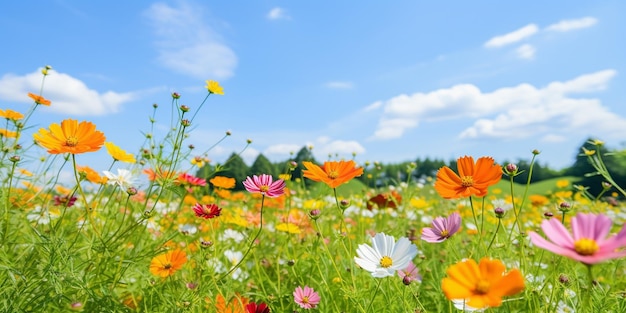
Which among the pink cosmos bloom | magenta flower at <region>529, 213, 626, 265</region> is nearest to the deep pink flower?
the pink cosmos bloom

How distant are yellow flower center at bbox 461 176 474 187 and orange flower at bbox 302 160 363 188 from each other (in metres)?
0.19

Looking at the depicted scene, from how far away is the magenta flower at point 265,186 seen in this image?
87cm

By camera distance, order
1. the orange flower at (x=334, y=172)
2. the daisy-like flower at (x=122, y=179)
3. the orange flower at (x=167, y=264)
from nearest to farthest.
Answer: the orange flower at (x=334, y=172), the orange flower at (x=167, y=264), the daisy-like flower at (x=122, y=179)

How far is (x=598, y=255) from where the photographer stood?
1.44 ft

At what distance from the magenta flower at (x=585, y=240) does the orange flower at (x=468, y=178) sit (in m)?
0.20

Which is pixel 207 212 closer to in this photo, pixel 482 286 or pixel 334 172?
pixel 334 172

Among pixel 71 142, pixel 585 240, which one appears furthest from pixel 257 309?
pixel 585 240

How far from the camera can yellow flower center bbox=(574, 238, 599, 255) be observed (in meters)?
0.45

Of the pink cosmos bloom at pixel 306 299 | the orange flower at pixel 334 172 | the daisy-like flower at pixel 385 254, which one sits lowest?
the pink cosmos bloom at pixel 306 299

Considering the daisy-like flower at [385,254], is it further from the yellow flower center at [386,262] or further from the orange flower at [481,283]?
the orange flower at [481,283]

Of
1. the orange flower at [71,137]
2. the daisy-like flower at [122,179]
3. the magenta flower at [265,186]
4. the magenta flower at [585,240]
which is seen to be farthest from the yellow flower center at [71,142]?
the magenta flower at [585,240]

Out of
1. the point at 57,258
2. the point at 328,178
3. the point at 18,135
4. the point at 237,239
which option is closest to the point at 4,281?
the point at 57,258

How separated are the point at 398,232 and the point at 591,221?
113 centimetres

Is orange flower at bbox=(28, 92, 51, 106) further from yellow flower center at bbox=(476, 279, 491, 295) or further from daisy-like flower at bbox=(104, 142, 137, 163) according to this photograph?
yellow flower center at bbox=(476, 279, 491, 295)
